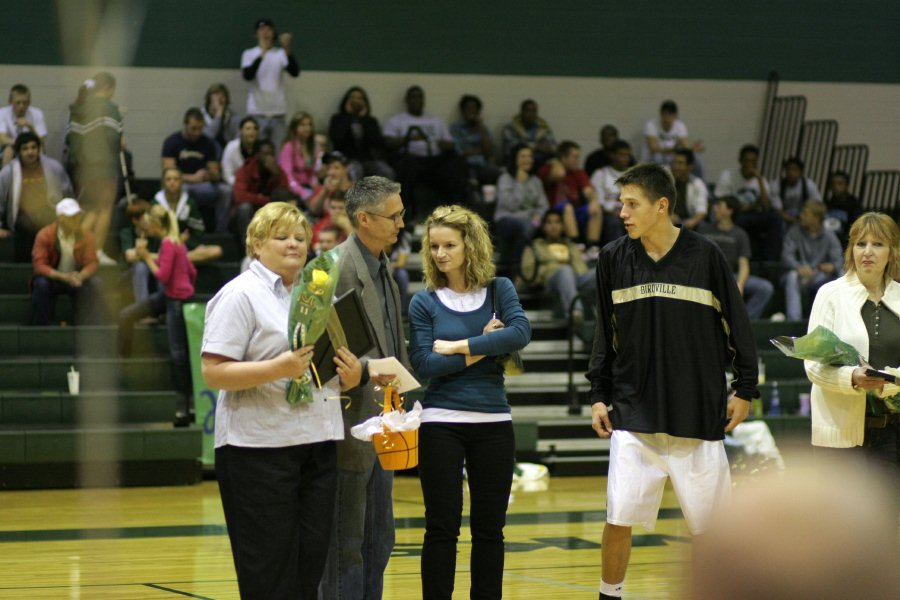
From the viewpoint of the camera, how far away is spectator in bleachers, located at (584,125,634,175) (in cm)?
1423

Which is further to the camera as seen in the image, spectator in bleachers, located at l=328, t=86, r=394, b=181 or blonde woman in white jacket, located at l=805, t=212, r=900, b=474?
spectator in bleachers, located at l=328, t=86, r=394, b=181

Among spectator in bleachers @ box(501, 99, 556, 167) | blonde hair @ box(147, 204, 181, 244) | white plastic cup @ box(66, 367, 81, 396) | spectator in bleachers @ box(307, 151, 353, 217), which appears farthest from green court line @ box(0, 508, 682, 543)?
spectator in bleachers @ box(501, 99, 556, 167)

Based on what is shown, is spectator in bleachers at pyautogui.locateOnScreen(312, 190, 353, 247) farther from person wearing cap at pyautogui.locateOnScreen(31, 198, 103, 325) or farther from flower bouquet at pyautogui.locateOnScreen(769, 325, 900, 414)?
flower bouquet at pyautogui.locateOnScreen(769, 325, 900, 414)

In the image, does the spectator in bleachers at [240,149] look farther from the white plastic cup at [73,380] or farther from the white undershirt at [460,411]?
the white undershirt at [460,411]

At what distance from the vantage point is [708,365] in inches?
177

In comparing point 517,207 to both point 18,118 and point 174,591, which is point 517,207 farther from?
point 174,591

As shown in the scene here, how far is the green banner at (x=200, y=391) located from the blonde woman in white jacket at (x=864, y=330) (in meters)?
5.89

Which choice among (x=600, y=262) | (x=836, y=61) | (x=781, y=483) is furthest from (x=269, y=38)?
(x=781, y=483)

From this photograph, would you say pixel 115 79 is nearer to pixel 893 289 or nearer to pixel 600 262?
pixel 600 262

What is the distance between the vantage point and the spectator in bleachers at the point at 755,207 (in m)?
13.9

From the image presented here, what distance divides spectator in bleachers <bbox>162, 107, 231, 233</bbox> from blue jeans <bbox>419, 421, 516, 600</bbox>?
8095mm

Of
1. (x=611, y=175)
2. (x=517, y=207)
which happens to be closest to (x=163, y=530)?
(x=517, y=207)

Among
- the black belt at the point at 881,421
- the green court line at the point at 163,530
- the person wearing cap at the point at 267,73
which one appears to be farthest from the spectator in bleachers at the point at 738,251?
the black belt at the point at 881,421

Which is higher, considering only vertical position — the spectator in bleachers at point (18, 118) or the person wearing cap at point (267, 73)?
the person wearing cap at point (267, 73)
